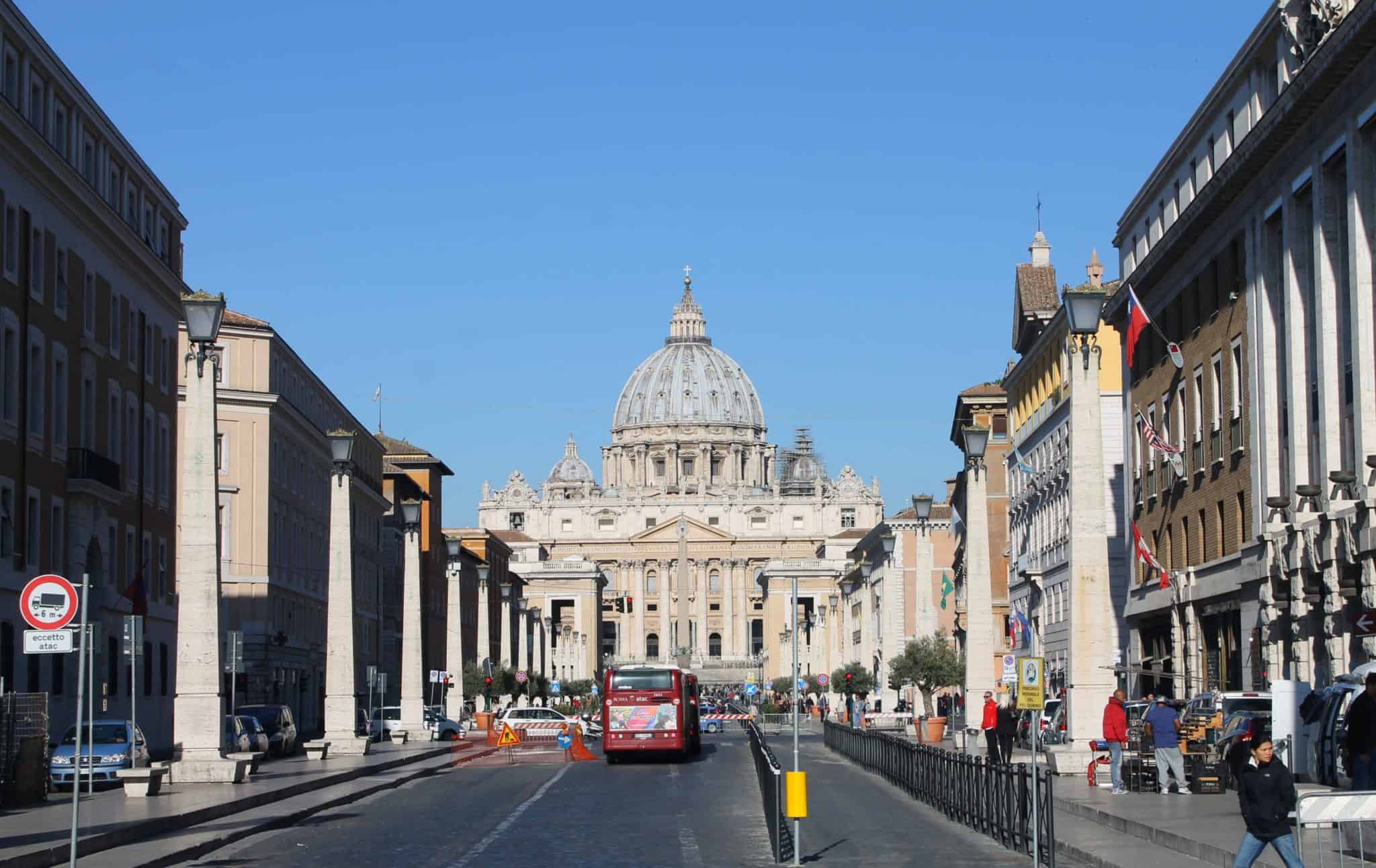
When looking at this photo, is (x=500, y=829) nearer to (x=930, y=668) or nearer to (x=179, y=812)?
(x=179, y=812)

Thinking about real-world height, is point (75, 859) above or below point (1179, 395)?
below

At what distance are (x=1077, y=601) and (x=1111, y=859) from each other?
1147 centimetres

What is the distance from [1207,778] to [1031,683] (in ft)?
28.8

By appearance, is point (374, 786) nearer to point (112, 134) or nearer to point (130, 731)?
point (130, 731)

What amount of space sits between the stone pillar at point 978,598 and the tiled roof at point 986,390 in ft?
160

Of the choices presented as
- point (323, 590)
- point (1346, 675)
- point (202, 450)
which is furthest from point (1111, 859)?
point (323, 590)

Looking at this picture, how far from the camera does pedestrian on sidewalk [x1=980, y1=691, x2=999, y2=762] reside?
3512cm

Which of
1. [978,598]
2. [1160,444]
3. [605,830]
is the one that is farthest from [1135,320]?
[605,830]

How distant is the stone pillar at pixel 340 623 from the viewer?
45.7 metres

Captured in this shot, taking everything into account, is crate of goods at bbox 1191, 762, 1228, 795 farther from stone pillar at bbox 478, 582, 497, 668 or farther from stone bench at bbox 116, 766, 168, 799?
stone pillar at bbox 478, 582, 497, 668

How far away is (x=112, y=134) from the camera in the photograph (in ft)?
159

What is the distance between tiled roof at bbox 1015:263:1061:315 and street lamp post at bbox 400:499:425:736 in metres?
24.3

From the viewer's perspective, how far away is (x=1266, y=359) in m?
38.8

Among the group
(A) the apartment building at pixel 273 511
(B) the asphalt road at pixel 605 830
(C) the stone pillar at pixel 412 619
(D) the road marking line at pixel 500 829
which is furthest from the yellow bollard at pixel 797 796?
(A) the apartment building at pixel 273 511
